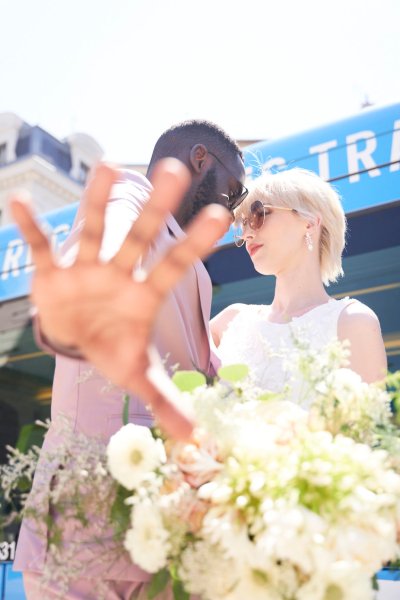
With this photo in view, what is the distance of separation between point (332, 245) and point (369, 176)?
985 millimetres

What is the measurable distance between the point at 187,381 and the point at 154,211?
44cm

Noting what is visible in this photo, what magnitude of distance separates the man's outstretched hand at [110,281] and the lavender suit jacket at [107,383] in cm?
44

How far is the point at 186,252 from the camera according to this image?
94cm

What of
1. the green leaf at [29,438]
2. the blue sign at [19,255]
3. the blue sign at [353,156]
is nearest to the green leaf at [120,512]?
the green leaf at [29,438]

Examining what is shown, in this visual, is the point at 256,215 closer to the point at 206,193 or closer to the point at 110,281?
the point at 206,193

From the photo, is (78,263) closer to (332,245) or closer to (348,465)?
(348,465)

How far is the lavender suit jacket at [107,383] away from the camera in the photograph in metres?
1.48

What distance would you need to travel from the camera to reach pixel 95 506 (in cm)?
125

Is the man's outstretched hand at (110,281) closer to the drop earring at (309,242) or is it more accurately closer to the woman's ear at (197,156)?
the woman's ear at (197,156)

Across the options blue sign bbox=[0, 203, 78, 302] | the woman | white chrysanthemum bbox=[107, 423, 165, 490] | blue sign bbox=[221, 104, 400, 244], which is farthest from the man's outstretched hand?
blue sign bbox=[0, 203, 78, 302]

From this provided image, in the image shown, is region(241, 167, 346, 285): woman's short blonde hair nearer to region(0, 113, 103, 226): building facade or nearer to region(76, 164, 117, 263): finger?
region(76, 164, 117, 263): finger

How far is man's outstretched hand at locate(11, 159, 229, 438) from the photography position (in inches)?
35.9

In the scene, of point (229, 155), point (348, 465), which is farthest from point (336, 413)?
point (229, 155)

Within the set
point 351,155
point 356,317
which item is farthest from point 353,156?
point 356,317
